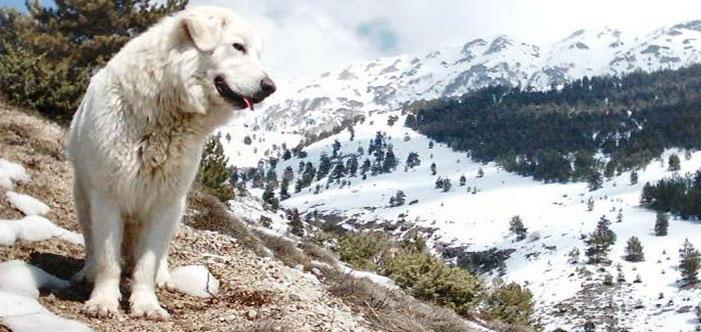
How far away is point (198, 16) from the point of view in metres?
5.38

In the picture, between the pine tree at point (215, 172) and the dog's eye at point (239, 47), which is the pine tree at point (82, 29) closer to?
the pine tree at point (215, 172)

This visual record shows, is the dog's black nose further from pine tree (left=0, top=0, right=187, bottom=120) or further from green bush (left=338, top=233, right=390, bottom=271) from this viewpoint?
pine tree (left=0, top=0, right=187, bottom=120)

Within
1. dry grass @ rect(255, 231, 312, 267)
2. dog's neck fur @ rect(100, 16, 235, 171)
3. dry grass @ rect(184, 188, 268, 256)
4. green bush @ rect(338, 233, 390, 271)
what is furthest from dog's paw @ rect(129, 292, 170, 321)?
green bush @ rect(338, 233, 390, 271)

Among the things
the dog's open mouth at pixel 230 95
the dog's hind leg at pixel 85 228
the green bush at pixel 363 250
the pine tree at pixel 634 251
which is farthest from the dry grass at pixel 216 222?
the pine tree at pixel 634 251

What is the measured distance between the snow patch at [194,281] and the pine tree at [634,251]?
20595 cm

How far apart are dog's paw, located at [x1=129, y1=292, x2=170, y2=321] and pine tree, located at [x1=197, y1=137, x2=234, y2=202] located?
15.4 metres

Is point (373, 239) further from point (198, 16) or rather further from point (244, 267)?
point (198, 16)

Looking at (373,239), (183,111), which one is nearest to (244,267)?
(183,111)

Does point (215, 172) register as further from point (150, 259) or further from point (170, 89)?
point (170, 89)

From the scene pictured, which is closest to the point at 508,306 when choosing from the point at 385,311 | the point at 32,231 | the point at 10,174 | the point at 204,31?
the point at 385,311

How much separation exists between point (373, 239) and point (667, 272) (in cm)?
17889

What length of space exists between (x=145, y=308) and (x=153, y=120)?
4.90 ft

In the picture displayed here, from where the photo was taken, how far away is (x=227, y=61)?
5297 millimetres

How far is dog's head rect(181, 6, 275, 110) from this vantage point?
521cm
